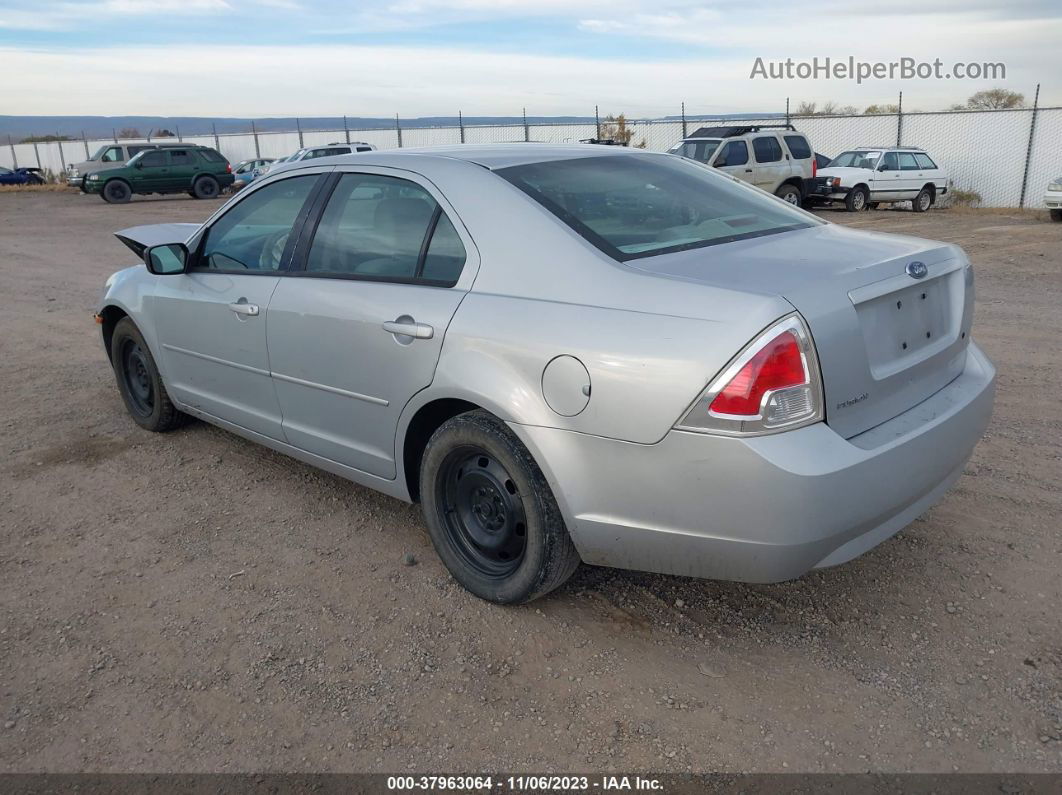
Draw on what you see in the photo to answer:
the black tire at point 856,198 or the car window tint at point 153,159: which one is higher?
the car window tint at point 153,159

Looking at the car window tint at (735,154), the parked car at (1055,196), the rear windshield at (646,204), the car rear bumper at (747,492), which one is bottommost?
the parked car at (1055,196)

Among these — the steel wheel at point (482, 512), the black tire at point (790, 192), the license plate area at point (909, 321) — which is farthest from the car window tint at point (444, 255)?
the black tire at point (790, 192)

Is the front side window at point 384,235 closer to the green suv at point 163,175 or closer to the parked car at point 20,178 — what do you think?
the green suv at point 163,175

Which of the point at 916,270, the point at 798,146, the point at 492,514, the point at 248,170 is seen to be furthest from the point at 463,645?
the point at 248,170

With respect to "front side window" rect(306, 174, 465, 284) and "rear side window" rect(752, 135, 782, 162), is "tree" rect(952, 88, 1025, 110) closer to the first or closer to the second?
"rear side window" rect(752, 135, 782, 162)

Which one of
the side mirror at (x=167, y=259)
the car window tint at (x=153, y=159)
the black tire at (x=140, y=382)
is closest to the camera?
the side mirror at (x=167, y=259)

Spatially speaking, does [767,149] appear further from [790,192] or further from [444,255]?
[444,255]

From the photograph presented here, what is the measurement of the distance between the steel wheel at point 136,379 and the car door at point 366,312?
68.1 inches

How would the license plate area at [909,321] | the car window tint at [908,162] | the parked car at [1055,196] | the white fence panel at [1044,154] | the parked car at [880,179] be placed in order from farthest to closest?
the white fence panel at [1044,154] < the car window tint at [908,162] < the parked car at [880,179] < the parked car at [1055,196] < the license plate area at [909,321]

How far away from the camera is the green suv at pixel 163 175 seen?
27391 mm

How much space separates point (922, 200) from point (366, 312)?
20130mm

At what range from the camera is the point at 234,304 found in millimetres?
4027

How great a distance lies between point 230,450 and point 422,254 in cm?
224

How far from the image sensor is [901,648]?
2.87m
